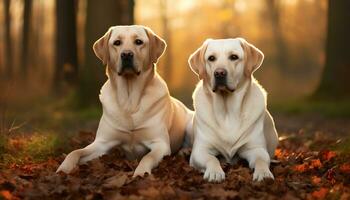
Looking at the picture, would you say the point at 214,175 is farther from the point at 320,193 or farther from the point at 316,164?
the point at 316,164

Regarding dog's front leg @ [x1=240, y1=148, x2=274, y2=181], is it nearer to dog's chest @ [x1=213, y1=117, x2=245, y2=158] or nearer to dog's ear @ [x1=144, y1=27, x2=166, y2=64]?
dog's chest @ [x1=213, y1=117, x2=245, y2=158]

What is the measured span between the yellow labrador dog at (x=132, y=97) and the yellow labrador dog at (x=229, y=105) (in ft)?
1.65

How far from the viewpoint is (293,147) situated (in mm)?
7848

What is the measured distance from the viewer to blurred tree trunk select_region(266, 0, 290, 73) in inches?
1252

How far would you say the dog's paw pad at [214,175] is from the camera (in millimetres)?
5164

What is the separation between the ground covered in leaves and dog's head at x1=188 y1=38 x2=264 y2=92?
0.85 metres

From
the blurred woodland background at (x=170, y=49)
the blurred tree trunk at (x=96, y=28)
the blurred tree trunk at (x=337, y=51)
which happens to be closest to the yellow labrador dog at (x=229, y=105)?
the blurred woodland background at (x=170, y=49)

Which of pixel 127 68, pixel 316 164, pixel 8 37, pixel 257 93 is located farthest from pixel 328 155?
pixel 8 37

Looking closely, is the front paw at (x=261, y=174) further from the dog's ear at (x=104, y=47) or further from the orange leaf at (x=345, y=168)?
the dog's ear at (x=104, y=47)

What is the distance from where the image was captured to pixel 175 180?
5074 mm

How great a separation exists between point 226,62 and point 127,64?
42.7 inches

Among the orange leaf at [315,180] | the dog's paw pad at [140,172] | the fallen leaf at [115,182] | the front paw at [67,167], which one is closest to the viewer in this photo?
the fallen leaf at [115,182]

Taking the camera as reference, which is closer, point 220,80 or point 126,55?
point 220,80

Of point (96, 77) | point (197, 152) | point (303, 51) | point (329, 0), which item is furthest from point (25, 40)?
point (197, 152)
